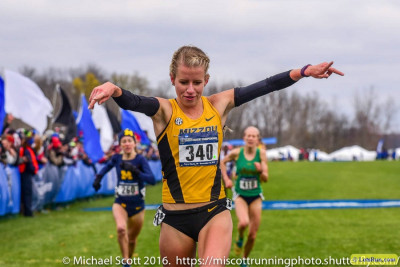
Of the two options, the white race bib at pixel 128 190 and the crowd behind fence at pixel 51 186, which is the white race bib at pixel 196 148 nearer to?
the white race bib at pixel 128 190

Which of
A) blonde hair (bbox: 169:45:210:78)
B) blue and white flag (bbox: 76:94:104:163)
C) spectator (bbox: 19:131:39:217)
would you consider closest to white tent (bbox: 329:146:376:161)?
blue and white flag (bbox: 76:94:104:163)

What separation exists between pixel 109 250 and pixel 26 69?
68.3 meters

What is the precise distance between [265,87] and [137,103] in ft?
3.87

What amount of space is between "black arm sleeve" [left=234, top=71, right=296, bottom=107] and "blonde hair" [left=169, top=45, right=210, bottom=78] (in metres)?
0.44

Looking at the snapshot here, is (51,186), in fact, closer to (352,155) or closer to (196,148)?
(196,148)

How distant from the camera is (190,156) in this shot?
4848 mm

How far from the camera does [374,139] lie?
401 ft

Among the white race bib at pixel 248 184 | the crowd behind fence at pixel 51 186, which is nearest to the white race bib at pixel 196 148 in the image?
the white race bib at pixel 248 184

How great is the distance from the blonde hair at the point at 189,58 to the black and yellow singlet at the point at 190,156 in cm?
34

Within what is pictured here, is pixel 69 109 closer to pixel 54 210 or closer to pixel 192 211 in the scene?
pixel 54 210

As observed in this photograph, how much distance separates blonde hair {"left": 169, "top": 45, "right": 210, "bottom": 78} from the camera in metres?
4.69

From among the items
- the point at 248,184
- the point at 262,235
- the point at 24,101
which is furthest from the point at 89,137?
the point at 248,184

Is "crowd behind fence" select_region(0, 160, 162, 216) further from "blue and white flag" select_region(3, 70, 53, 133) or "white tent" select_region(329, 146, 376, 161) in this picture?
"white tent" select_region(329, 146, 376, 161)

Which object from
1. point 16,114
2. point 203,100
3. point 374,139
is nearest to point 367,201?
point 16,114
